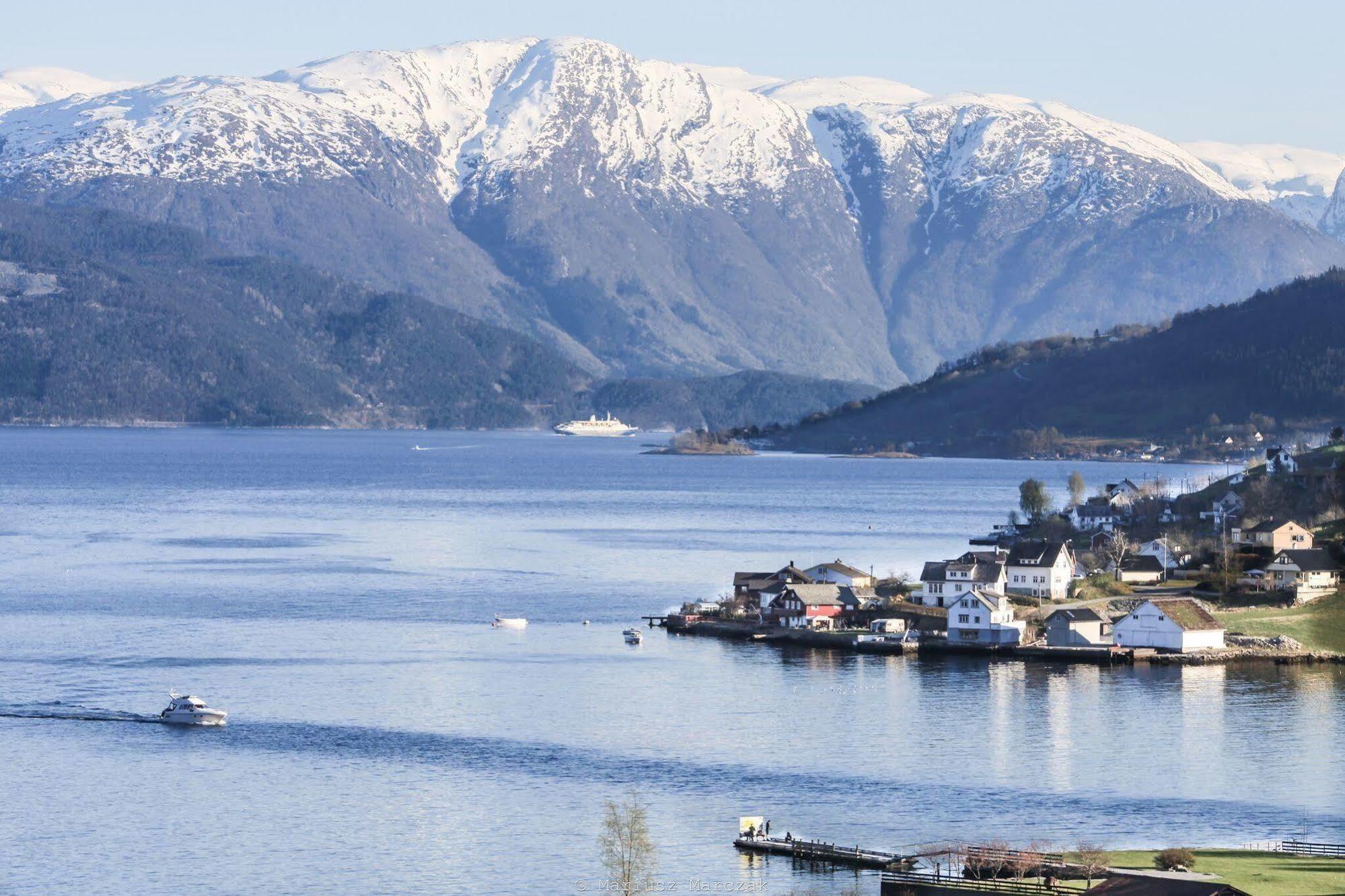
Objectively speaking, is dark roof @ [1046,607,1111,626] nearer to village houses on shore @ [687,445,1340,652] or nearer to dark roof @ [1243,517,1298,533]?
village houses on shore @ [687,445,1340,652]

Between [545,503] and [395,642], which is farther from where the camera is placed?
[545,503]

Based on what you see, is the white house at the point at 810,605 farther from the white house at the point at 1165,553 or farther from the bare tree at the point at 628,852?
the bare tree at the point at 628,852

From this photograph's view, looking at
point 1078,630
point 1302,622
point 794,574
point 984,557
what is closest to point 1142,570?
point 984,557

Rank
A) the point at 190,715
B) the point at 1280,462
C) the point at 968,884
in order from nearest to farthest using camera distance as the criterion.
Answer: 1. the point at 968,884
2. the point at 190,715
3. the point at 1280,462

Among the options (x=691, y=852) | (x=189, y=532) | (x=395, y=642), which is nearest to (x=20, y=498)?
(x=189, y=532)

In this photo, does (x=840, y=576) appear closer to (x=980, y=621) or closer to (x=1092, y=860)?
(x=980, y=621)

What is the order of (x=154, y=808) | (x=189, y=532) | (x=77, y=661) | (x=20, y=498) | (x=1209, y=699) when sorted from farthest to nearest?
(x=20, y=498)
(x=189, y=532)
(x=77, y=661)
(x=1209, y=699)
(x=154, y=808)

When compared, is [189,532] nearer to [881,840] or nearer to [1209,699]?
[1209,699]
